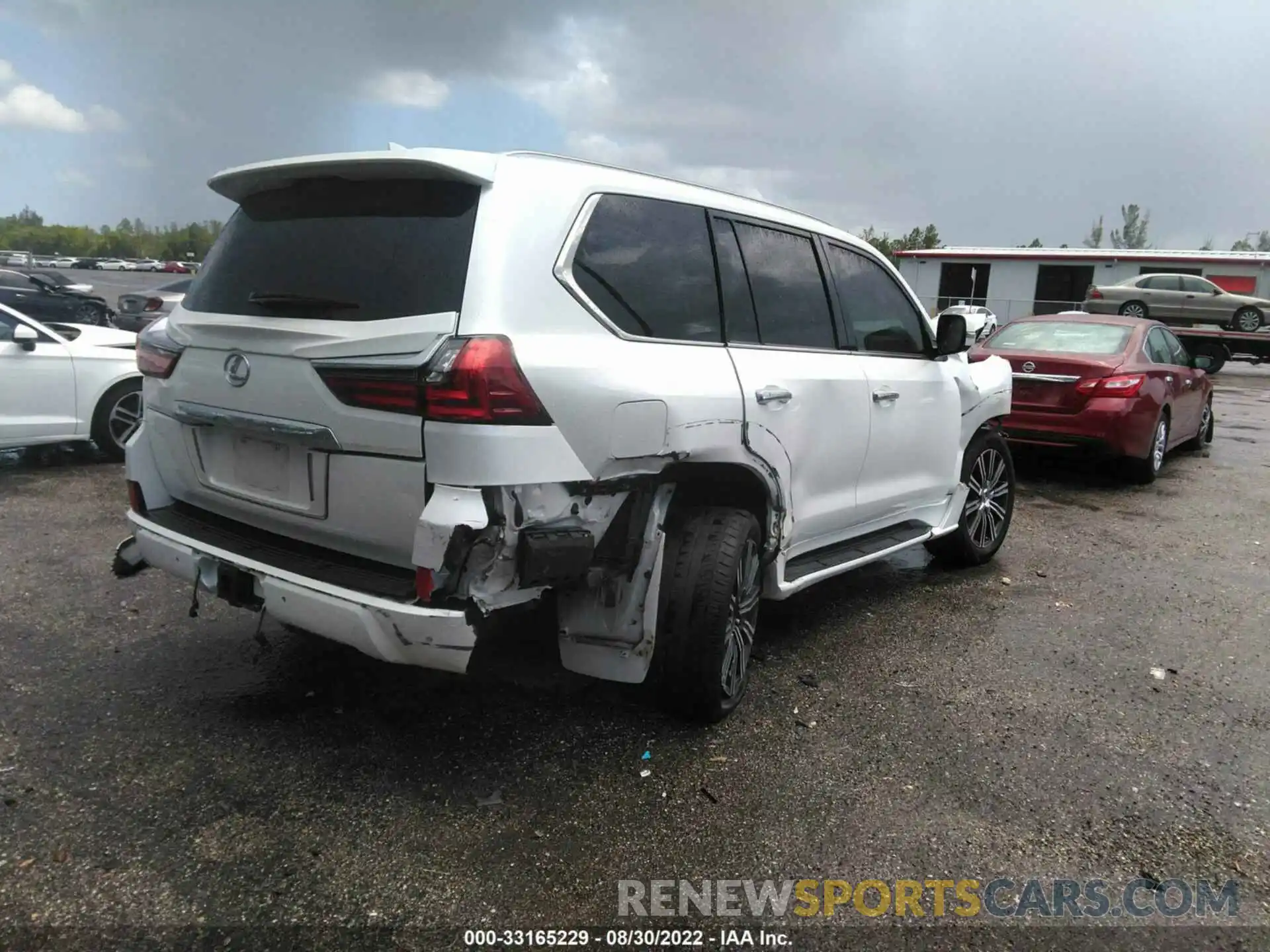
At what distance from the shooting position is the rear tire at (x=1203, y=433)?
34.3 ft

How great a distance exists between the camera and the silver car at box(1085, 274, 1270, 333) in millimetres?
22766

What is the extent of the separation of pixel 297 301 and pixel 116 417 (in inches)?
228

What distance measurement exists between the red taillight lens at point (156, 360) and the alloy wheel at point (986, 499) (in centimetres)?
417

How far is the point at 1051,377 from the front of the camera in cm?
817

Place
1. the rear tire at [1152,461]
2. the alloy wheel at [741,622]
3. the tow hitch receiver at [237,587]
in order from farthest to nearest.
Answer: the rear tire at [1152,461] < the alloy wheel at [741,622] < the tow hitch receiver at [237,587]

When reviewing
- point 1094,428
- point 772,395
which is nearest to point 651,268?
point 772,395

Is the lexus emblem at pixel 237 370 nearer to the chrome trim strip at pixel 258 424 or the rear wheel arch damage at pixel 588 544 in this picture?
the chrome trim strip at pixel 258 424

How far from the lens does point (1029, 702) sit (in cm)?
387

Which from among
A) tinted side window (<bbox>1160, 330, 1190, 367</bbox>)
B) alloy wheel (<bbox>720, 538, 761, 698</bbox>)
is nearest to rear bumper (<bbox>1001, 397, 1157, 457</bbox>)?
tinted side window (<bbox>1160, 330, 1190, 367</bbox>)

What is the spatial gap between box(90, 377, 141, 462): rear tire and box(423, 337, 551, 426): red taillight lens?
608cm

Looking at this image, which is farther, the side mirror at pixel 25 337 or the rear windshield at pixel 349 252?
the side mirror at pixel 25 337

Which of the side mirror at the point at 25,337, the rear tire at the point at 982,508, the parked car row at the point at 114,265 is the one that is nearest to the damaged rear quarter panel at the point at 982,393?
the rear tire at the point at 982,508

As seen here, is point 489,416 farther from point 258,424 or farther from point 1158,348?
point 1158,348

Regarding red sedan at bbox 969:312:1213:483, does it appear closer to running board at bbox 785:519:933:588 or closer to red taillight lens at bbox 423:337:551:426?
running board at bbox 785:519:933:588
